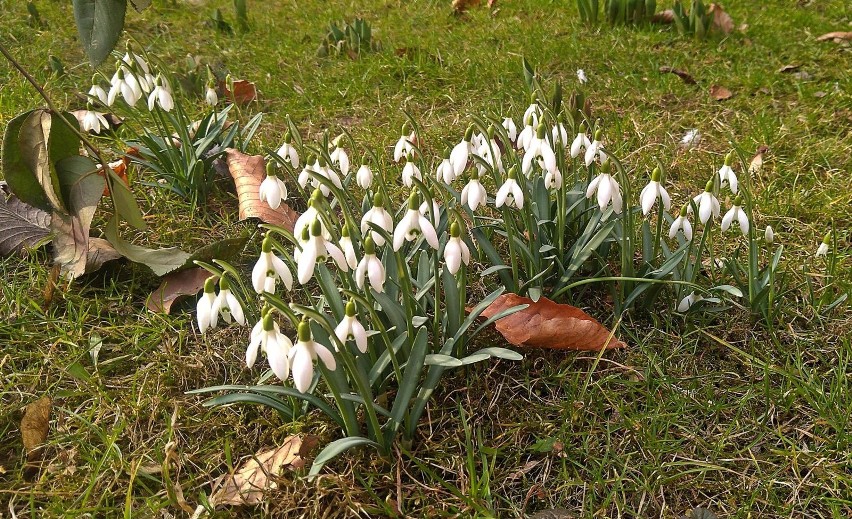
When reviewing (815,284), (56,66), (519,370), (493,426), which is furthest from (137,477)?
(56,66)

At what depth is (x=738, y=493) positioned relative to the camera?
1463 millimetres

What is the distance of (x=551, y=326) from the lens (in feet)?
5.61

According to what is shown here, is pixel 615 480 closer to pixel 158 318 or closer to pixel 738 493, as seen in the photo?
pixel 738 493

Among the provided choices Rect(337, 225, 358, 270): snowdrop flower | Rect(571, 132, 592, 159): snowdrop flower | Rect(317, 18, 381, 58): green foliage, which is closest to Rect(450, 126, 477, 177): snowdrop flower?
Rect(571, 132, 592, 159): snowdrop flower

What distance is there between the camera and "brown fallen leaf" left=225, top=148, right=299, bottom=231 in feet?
7.22

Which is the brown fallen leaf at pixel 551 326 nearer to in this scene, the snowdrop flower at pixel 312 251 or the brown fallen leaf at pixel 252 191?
the snowdrop flower at pixel 312 251

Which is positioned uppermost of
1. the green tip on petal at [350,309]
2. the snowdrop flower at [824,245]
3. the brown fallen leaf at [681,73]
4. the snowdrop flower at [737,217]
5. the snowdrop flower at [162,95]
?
the snowdrop flower at [162,95]

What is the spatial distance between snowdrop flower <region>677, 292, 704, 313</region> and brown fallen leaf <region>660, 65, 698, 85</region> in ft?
5.51

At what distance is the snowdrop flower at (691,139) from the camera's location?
2750mm

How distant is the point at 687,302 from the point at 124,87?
1.68 metres

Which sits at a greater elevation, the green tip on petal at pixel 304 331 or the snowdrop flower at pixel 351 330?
the green tip on petal at pixel 304 331

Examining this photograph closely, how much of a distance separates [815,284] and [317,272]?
1354 mm

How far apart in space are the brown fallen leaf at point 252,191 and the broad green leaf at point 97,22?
1082 mm

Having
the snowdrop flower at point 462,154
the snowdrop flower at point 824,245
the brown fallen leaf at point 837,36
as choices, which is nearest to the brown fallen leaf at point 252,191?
the snowdrop flower at point 462,154
